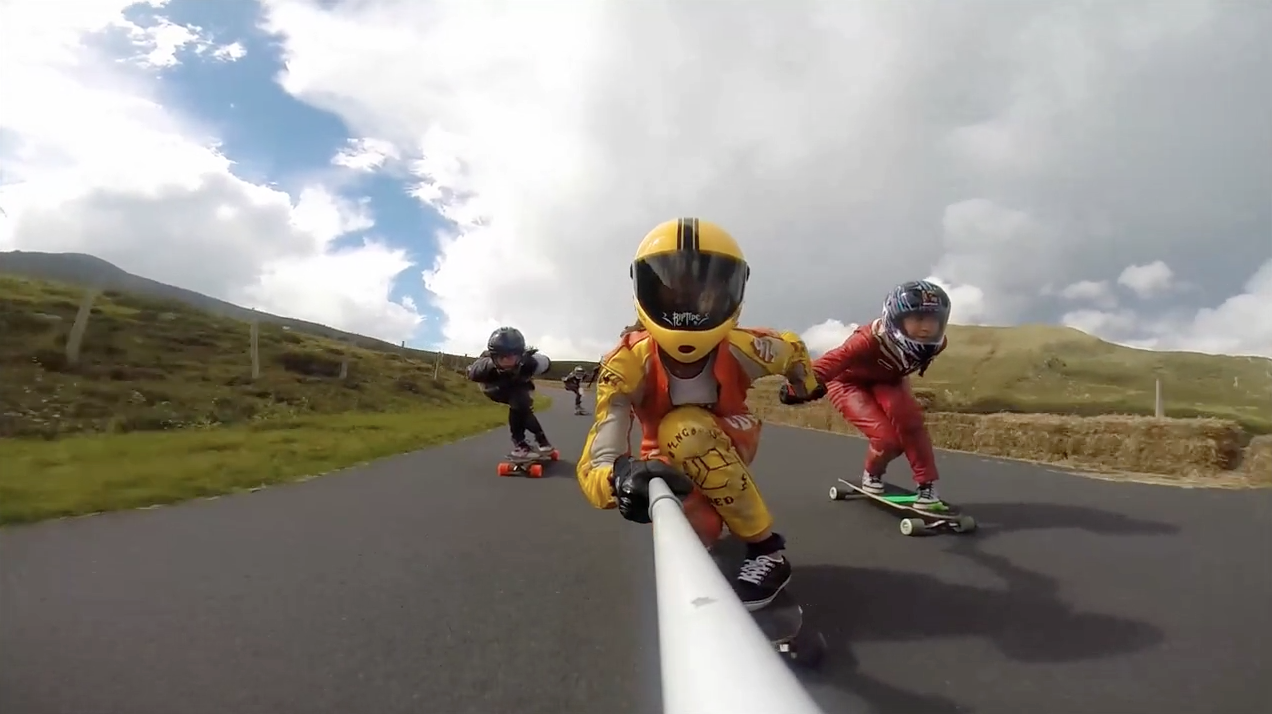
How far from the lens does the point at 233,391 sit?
17969 mm

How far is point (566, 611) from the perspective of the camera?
3.40m

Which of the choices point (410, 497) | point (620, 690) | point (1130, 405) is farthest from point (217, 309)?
point (620, 690)

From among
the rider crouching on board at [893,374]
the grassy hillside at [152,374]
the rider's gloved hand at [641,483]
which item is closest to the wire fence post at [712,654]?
the rider's gloved hand at [641,483]

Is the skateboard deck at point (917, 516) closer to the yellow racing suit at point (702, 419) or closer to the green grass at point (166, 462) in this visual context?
the yellow racing suit at point (702, 419)

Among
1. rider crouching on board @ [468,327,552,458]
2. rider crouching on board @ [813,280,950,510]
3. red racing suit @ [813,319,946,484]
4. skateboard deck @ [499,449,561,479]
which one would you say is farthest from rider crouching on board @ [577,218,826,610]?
rider crouching on board @ [468,327,552,458]

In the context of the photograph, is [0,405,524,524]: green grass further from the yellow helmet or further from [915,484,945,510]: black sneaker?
[915,484,945,510]: black sneaker

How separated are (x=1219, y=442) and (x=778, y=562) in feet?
23.0

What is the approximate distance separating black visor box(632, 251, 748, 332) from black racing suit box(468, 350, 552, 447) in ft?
21.1

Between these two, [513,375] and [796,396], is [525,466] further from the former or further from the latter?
[796,396]

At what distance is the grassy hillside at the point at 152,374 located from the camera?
43.3 feet

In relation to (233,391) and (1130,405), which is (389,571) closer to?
(1130,405)

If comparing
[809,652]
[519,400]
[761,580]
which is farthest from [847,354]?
Answer: [519,400]

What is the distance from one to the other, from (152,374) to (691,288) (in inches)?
707

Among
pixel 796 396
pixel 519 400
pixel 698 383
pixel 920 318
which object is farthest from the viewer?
pixel 519 400
